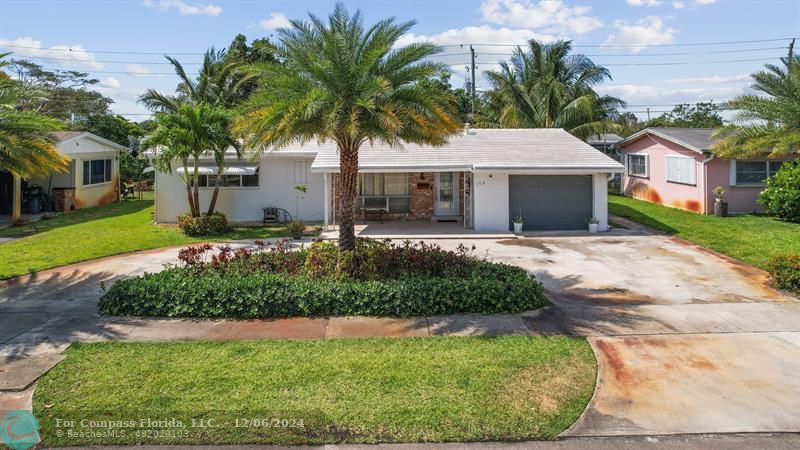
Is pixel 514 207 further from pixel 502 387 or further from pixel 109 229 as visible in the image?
pixel 109 229

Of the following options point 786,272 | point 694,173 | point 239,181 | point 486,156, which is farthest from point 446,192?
point 786,272

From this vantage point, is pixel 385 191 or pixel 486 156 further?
pixel 385 191

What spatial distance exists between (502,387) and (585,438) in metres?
1.14

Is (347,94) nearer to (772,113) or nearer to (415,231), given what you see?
(415,231)

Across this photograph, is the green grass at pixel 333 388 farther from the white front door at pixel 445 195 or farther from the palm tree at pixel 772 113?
the white front door at pixel 445 195

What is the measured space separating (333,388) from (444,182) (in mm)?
15200

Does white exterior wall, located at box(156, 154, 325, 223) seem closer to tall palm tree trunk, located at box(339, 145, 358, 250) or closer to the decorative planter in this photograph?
tall palm tree trunk, located at box(339, 145, 358, 250)

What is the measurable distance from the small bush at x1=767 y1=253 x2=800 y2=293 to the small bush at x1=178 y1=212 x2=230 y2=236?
1545 centimetres

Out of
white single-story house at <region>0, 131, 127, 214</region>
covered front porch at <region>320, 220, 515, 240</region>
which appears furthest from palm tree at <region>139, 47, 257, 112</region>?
covered front porch at <region>320, 220, 515, 240</region>

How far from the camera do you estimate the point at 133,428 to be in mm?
5102

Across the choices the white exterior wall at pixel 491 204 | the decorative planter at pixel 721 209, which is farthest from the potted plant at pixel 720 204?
the white exterior wall at pixel 491 204

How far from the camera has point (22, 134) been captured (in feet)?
35.7

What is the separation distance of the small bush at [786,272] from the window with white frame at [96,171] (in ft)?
86.1

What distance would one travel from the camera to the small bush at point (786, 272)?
1005 centimetres
